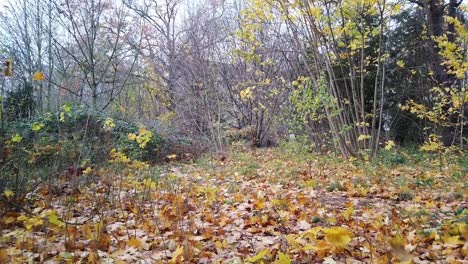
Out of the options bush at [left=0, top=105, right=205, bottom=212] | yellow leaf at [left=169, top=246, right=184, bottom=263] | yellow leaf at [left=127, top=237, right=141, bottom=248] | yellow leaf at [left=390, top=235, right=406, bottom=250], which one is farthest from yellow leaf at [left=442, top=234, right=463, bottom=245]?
bush at [left=0, top=105, right=205, bottom=212]

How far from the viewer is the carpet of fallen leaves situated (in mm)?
2281

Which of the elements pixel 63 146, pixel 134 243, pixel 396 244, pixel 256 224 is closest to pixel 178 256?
pixel 134 243

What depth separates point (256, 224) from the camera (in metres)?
3.17

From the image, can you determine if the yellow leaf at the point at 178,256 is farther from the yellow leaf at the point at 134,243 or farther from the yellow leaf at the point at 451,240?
the yellow leaf at the point at 451,240

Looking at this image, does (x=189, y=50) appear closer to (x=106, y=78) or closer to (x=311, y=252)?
(x=106, y=78)

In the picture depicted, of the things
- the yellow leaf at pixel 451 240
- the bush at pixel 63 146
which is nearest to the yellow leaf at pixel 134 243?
the bush at pixel 63 146

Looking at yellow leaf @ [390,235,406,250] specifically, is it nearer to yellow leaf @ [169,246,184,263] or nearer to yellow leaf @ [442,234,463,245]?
yellow leaf @ [442,234,463,245]

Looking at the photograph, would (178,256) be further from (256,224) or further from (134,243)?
(256,224)

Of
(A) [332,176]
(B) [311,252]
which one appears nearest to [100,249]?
(B) [311,252]

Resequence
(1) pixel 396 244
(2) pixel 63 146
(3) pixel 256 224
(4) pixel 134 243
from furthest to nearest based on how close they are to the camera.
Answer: (2) pixel 63 146 < (3) pixel 256 224 < (4) pixel 134 243 < (1) pixel 396 244

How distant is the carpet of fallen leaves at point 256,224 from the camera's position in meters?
2.28

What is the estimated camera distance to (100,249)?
2625mm

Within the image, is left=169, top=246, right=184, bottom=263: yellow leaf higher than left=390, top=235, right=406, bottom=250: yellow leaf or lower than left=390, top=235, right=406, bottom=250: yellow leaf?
lower

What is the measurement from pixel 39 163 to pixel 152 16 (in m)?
11.5
